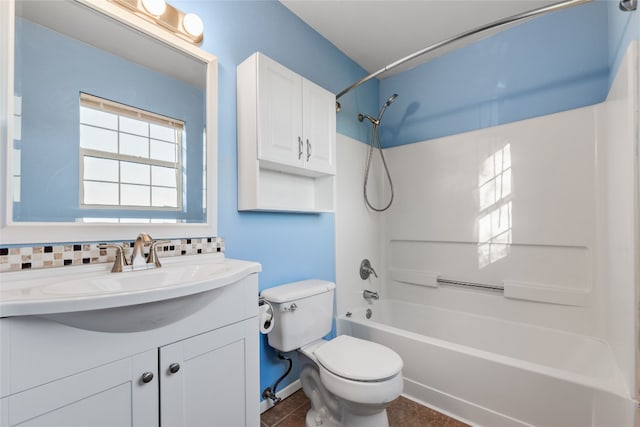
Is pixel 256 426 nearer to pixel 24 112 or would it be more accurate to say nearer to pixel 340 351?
pixel 340 351

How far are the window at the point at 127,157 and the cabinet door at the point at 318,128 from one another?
0.72 m

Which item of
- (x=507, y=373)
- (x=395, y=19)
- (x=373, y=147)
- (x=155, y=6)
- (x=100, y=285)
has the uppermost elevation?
(x=395, y=19)

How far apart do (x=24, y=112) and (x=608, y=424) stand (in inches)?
99.9

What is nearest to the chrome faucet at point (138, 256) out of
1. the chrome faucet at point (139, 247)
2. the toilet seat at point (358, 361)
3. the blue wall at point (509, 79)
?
the chrome faucet at point (139, 247)

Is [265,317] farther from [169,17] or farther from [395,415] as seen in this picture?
[169,17]

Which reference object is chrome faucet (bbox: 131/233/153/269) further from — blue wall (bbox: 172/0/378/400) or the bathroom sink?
blue wall (bbox: 172/0/378/400)

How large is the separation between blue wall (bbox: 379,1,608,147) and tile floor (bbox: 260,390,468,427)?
6.60 feet

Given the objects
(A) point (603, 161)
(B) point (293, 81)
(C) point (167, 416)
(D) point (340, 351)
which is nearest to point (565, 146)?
(A) point (603, 161)

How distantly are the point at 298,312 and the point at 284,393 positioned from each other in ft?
2.06

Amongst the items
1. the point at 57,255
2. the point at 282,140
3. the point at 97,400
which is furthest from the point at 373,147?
the point at 97,400

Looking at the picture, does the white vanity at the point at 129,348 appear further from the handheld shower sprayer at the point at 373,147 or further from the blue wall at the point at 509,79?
the blue wall at the point at 509,79

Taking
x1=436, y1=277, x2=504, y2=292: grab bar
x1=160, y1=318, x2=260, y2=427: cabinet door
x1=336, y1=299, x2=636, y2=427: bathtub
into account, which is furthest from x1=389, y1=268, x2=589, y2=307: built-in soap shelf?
x1=160, y1=318, x2=260, y2=427: cabinet door

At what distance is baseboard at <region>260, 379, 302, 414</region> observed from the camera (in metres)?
1.64

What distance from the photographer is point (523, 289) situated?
198 cm
